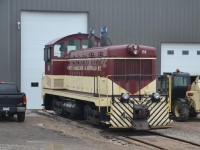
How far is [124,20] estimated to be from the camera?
89.6ft

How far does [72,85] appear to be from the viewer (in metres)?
19.7

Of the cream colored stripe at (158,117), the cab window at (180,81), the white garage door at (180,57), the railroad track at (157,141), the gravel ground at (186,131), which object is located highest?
the white garage door at (180,57)

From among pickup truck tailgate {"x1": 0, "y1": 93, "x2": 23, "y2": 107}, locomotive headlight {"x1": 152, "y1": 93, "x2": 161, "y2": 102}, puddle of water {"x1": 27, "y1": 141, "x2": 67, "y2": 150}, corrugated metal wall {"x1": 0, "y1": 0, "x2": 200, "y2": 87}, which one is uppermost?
corrugated metal wall {"x1": 0, "y1": 0, "x2": 200, "y2": 87}

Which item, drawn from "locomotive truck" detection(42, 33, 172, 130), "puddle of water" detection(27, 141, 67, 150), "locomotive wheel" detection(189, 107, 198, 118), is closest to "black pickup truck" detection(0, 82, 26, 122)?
"locomotive truck" detection(42, 33, 172, 130)

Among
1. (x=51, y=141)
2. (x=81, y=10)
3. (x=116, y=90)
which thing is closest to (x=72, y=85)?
(x=116, y=90)

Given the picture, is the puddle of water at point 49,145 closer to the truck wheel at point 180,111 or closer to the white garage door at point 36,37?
the truck wheel at point 180,111

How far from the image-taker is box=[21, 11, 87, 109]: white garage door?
86.3ft

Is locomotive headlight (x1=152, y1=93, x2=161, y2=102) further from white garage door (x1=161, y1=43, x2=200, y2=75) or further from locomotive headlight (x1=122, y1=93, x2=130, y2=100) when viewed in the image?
white garage door (x1=161, y1=43, x2=200, y2=75)

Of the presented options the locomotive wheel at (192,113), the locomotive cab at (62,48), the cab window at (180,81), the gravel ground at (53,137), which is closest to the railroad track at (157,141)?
the gravel ground at (53,137)

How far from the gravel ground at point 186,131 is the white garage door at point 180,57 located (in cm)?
887

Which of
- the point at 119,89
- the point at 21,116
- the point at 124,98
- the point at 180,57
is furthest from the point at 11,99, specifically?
the point at 180,57

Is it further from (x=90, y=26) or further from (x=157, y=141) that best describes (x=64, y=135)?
(x=90, y=26)

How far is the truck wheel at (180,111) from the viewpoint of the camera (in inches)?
758

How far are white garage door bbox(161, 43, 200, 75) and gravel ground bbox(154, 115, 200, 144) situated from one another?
349 inches
